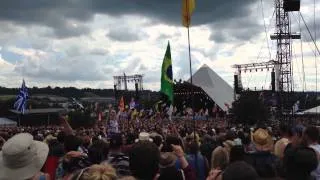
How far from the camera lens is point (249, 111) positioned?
61.2m

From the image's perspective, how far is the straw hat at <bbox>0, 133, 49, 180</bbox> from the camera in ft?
13.5

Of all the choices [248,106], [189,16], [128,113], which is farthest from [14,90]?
[189,16]

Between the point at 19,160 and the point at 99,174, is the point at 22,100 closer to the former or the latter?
the point at 19,160

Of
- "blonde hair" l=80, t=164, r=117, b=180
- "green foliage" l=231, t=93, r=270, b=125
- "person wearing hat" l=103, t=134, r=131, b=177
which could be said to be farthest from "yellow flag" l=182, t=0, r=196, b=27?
"green foliage" l=231, t=93, r=270, b=125

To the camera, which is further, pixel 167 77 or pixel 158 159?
pixel 167 77

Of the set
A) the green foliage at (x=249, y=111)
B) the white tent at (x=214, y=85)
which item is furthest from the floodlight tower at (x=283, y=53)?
the white tent at (x=214, y=85)

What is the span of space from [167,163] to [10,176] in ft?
7.69

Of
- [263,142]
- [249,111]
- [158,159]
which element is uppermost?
[158,159]

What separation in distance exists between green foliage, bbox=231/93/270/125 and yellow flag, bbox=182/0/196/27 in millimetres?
51965

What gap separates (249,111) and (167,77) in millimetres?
48597

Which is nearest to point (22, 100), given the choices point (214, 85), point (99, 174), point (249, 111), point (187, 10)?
point (187, 10)

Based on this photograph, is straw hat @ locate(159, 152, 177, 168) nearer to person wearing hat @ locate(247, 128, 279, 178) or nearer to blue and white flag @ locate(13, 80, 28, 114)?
person wearing hat @ locate(247, 128, 279, 178)

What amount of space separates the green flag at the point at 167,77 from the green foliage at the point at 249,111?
46929 millimetres

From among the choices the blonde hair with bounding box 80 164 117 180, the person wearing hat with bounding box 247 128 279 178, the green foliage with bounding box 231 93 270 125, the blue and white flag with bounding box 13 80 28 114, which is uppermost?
the blue and white flag with bounding box 13 80 28 114
